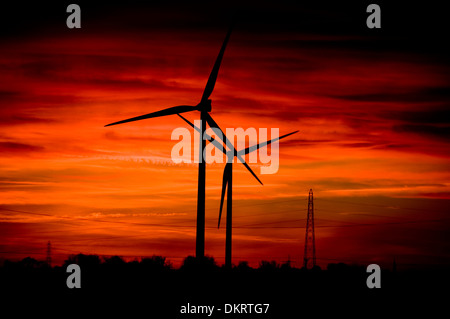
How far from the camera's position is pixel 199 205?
150 ft

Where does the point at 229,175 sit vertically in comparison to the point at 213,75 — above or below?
below

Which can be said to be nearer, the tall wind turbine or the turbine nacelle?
the tall wind turbine

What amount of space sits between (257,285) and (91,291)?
2322 cm

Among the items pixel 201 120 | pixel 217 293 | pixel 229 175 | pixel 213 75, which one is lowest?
pixel 217 293

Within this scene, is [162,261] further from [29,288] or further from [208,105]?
[208,105]

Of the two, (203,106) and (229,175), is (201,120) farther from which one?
(229,175)

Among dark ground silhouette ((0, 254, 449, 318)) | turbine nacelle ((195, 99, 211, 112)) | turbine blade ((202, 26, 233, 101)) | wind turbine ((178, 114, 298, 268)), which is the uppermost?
turbine blade ((202, 26, 233, 101))

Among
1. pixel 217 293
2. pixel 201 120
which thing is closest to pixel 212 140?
pixel 201 120

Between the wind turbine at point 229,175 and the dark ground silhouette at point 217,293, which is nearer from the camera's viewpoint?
the wind turbine at point 229,175

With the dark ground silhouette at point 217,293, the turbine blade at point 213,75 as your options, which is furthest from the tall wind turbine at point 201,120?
the dark ground silhouette at point 217,293

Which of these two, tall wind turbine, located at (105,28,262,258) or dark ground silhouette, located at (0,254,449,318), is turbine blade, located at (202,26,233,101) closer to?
tall wind turbine, located at (105,28,262,258)

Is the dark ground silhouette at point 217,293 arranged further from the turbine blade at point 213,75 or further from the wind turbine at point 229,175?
the turbine blade at point 213,75

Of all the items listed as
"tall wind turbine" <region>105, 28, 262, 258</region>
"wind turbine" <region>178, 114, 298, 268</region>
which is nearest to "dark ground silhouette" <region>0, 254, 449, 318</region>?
"wind turbine" <region>178, 114, 298, 268</region>

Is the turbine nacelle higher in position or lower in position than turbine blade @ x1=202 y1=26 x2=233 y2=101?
lower
